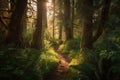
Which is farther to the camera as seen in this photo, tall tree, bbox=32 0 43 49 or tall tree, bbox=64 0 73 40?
tall tree, bbox=64 0 73 40

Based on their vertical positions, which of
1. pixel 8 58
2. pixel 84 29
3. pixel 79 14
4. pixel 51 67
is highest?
pixel 79 14

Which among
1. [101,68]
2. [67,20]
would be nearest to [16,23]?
[101,68]

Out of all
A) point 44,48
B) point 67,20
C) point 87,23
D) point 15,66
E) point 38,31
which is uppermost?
point 67,20

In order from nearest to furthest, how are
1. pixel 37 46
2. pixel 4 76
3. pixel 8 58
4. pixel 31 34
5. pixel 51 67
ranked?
pixel 4 76
pixel 8 58
pixel 51 67
pixel 37 46
pixel 31 34

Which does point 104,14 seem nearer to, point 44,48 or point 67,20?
point 44,48

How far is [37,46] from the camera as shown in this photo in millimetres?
14281

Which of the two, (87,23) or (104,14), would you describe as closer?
(104,14)

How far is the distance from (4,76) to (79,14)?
6.57 m

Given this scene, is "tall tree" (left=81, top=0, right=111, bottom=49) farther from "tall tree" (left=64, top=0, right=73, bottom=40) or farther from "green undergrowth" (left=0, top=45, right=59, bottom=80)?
"tall tree" (left=64, top=0, right=73, bottom=40)

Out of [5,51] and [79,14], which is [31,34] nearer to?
[79,14]

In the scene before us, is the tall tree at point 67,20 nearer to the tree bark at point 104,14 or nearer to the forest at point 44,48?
the forest at point 44,48

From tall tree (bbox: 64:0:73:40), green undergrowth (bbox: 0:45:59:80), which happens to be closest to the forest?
green undergrowth (bbox: 0:45:59:80)

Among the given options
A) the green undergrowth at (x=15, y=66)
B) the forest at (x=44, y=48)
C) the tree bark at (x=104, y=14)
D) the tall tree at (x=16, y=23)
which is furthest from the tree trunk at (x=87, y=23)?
the green undergrowth at (x=15, y=66)

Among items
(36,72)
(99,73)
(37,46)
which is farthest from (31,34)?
(99,73)
